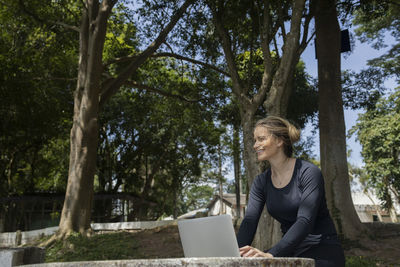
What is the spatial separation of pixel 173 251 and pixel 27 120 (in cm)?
1254

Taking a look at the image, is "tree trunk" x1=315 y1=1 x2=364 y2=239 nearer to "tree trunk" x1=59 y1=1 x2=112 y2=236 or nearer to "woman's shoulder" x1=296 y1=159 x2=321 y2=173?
"tree trunk" x1=59 y1=1 x2=112 y2=236

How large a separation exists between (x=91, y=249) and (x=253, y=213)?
8.39 metres

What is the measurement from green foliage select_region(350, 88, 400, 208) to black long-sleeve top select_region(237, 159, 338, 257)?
82.6 ft

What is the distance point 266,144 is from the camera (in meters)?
2.67

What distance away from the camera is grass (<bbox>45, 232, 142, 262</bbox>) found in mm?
9703

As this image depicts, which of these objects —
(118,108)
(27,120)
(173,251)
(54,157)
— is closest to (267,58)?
(173,251)

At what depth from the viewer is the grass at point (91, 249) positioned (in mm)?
9703

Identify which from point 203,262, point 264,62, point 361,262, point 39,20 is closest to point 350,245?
point 361,262

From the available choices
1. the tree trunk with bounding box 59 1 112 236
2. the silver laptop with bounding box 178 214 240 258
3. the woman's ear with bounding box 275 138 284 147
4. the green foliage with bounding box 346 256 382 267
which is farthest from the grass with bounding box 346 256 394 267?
the tree trunk with bounding box 59 1 112 236

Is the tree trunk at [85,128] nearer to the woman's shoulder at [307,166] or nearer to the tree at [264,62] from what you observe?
the tree at [264,62]

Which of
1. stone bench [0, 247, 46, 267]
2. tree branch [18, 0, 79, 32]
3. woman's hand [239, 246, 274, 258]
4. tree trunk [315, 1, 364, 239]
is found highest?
tree branch [18, 0, 79, 32]

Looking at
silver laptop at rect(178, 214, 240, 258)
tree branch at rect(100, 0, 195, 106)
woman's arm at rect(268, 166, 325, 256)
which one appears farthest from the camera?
tree branch at rect(100, 0, 195, 106)

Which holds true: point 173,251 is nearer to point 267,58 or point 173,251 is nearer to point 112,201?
point 267,58

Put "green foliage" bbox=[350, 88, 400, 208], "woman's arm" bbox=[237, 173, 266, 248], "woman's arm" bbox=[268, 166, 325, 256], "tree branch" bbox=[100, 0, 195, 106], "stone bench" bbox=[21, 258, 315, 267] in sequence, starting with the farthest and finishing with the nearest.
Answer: "green foliage" bbox=[350, 88, 400, 208], "tree branch" bbox=[100, 0, 195, 106], "woman's arm" bbox=[237, 173, 266, 248], "woman's arm" bbox=[268, 166, 325, 256], "stone bench" bbox=[21, 258, 315, 267]
